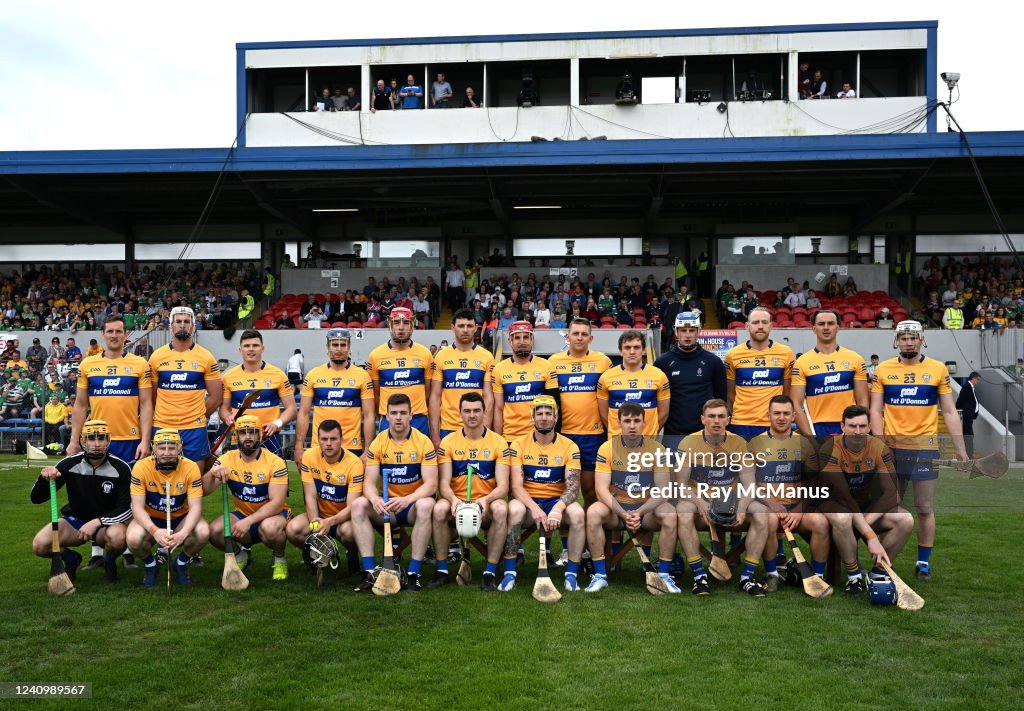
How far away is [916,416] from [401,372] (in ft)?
14.0

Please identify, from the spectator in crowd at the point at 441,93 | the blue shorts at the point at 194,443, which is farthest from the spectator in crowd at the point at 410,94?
the blue shorts at the point at 194,443

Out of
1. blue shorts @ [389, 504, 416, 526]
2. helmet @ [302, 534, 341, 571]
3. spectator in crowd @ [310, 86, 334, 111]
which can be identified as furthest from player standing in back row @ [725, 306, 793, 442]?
spectator in crowd @ [310, 86, 334, 111]

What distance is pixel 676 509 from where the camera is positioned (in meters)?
6.86

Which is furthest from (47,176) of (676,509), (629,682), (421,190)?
(629,682)

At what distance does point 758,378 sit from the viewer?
7828 millimetres

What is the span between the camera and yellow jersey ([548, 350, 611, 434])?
25.8 ft

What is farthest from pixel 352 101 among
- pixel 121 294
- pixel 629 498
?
pixel 629 498

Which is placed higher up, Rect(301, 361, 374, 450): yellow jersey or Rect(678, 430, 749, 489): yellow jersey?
Rect(301, 361, 374, 450): yellow jersey

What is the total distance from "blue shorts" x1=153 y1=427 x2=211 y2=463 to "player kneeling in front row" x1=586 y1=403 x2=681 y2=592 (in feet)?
11.9

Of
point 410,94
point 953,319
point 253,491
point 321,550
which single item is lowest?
point 321,550

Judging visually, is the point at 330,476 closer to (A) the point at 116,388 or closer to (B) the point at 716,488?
(A) the point at 116,388

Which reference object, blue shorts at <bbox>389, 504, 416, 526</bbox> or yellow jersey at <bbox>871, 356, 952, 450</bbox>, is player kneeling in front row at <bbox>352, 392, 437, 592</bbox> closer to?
blue shorts at <bbox>389, 504, 416, 526</bbox>

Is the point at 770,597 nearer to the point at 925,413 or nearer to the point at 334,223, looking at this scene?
the point at 925,413

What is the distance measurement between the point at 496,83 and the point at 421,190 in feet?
12.7
